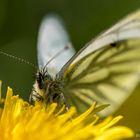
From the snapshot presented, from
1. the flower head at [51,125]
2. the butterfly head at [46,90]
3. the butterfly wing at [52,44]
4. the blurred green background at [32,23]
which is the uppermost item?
the blurred green background at [32,23]

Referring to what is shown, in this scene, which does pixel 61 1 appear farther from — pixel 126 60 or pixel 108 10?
pixel 126 60

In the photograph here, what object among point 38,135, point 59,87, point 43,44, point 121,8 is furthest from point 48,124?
point 121,8

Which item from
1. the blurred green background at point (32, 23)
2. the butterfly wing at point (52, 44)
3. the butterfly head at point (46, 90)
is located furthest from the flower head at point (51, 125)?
the blurred green background at point (32, 23)

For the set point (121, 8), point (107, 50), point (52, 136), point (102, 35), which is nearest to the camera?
point (52, 136)

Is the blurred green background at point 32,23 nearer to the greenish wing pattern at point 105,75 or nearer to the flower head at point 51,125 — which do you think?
the greenish wing pattern at point 105,75

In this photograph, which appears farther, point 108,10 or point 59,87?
point 108,10

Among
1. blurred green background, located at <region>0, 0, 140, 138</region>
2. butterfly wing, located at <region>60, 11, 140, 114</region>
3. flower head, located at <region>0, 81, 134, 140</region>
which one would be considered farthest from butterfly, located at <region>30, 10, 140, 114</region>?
blurred green background, located at <region>0, 0, 140, 138</region>

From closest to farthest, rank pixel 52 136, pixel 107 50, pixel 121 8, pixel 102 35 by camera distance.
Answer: pixel 52 136 → pixel 102 35 → pixel 107 50 → pixel 121 8
